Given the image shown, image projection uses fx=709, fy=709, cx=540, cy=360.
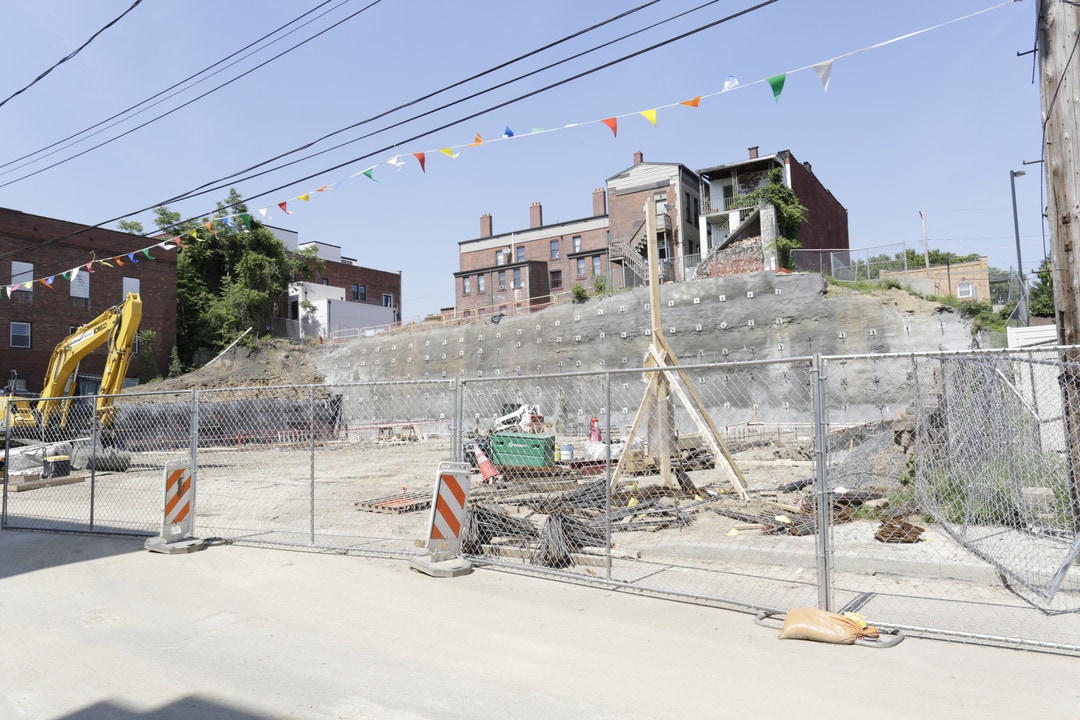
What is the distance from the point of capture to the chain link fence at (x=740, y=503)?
6457 millimetres

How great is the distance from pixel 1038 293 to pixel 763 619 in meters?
44.6

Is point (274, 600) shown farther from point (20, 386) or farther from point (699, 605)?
point (20, 386)

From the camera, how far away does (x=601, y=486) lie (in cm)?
1201

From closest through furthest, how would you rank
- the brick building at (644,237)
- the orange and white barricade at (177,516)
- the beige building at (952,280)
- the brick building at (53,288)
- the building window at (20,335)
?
the orange and white barricade at (177,516) → the beige building at (952,280) → the brick building at (53,288) → the building window at (20,335) → the brick building at (644,237)

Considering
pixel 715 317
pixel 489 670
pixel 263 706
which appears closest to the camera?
pixel 263 706

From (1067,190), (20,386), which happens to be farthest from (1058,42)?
(20,386)

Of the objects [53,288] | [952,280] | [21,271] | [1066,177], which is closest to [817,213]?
[952,280]

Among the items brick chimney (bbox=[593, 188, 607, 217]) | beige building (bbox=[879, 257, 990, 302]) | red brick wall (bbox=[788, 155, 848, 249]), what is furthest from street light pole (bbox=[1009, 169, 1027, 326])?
brick chimney (bbox=[593, 188, 607, 217])

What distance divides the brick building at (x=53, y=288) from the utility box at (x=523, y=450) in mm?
25039

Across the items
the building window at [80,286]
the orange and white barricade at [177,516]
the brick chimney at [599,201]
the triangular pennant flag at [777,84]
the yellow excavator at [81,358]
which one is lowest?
the orange and white barricade at [177,516]

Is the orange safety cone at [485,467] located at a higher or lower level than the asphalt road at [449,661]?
higher

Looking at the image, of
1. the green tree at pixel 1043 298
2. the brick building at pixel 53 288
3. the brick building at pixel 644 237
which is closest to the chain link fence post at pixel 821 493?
the brick building at pixel 644 237

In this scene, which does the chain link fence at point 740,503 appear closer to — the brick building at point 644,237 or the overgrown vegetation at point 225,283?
the brick building at point 644,237

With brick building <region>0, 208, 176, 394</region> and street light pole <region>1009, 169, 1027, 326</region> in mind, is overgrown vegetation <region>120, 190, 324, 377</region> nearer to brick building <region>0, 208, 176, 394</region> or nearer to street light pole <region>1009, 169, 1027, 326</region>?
brick building <region>0, 208, 176, 394</region>
